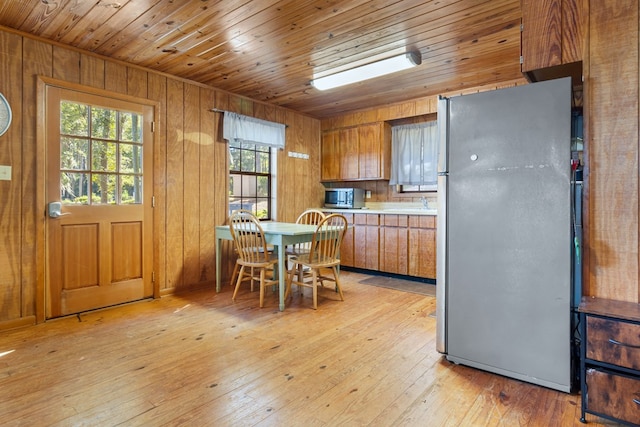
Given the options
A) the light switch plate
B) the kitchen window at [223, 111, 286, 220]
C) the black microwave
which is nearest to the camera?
the light switch plate

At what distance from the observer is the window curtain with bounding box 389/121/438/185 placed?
15.5 ft

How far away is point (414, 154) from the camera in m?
4.88

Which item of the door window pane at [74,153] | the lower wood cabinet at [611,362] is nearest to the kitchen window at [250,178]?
the door window pane at [74,153]

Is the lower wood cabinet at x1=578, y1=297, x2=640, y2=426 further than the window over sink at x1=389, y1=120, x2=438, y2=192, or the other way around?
the window over sink at x1=389, y1=120, x2=438, y2=192

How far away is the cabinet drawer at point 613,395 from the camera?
4.93ft

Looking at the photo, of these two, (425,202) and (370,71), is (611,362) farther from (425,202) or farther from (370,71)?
(425,202)

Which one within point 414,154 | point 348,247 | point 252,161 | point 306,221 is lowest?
point 348,247

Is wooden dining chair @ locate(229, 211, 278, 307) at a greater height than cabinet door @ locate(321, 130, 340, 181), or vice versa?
cabinet door @ locate(321, 130, 340, 181)

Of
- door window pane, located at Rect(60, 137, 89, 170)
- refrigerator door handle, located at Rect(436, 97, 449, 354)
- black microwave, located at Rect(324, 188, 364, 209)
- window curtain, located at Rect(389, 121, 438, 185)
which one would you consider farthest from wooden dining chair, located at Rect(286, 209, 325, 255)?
door window pane, located at Rect(60, 137, 89, 170)

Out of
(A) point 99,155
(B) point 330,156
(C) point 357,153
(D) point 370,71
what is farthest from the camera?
(B) point 330,156

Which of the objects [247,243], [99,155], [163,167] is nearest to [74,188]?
[99,155]

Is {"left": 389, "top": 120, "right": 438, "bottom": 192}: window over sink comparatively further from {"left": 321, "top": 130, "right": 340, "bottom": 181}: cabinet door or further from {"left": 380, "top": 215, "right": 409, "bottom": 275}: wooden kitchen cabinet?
{"left": 321, "top": 130, "right": 340, "bottom": 181}: cabinet door

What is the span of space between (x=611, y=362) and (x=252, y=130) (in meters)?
4.02

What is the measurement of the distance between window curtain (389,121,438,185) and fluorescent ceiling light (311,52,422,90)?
1579 millimetres
